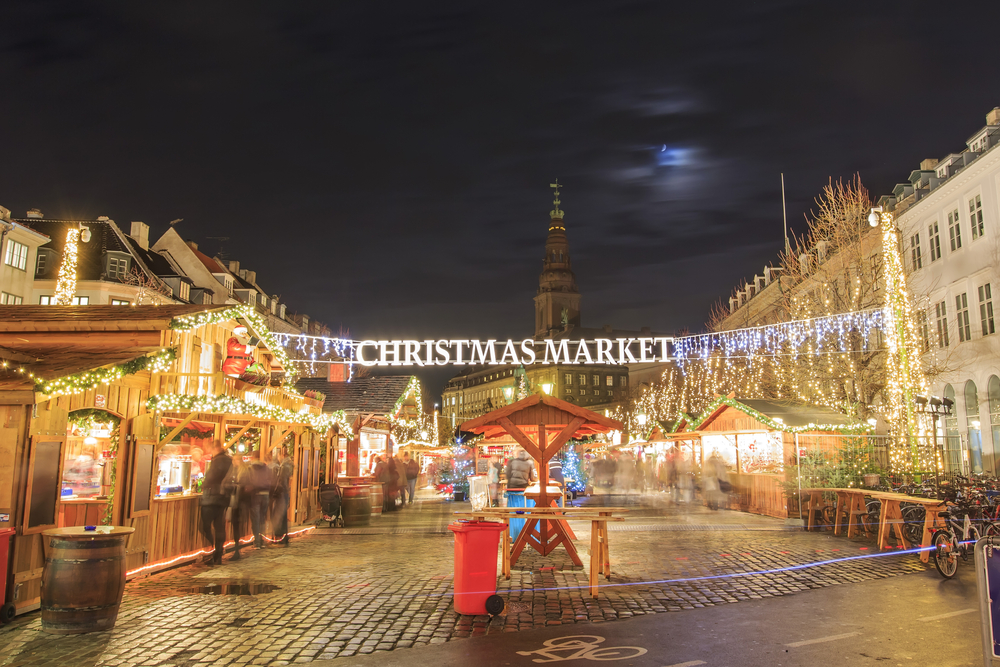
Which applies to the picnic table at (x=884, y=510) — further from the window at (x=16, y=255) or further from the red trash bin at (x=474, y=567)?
the window at (x=16, y=255)

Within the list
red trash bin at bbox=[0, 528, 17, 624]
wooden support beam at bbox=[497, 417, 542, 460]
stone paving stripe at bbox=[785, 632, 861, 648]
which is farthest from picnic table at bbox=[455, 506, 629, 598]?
red trash bin at bbox=[0, 528, 17, 624]

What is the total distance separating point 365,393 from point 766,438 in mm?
14231

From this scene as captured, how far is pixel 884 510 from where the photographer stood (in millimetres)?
13078

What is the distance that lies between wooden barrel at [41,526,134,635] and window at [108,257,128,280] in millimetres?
33339

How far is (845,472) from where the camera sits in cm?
1753

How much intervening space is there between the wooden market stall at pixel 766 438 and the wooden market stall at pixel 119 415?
42.1 feet

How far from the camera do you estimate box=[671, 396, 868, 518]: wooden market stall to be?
1978 centimetres

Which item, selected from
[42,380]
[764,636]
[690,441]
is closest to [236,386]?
[42,380]

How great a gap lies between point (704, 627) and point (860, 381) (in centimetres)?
2068

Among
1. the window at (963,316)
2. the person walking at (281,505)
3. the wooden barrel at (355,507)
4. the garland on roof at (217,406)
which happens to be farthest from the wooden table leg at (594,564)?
the window at (963,316)

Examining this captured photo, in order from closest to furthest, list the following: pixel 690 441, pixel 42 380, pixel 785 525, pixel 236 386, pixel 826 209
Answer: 1. pixel 42 380
2. pixel 236 386
3. pixel 785 525
4. pixel 826 209
5. pixel 690 441

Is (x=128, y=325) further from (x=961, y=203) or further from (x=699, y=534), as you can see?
(x=961, y=203)

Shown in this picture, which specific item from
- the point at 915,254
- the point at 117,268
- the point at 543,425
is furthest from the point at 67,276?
the point at 915,254

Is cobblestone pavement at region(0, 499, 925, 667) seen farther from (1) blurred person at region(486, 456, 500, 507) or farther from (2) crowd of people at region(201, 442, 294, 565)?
(1) blurred person at region(486, 456, 500, 507)
